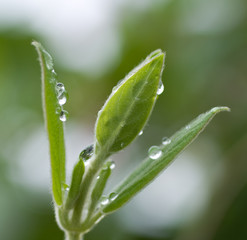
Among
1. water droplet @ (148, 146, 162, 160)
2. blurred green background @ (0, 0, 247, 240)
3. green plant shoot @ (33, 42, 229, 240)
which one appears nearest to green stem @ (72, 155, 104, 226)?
green plant shoot @ (33, 42, 229, 240)

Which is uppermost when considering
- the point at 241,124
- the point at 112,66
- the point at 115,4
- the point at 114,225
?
the point at 115,4

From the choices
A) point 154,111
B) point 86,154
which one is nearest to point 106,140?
point 86,154

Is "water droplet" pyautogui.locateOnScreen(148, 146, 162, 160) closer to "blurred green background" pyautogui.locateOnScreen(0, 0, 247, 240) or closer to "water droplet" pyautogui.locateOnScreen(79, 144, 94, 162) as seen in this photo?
"water droplet" pyautogui.locateOnScreen(79, 144, 94, 162)

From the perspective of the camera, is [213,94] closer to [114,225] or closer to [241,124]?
[241,124]

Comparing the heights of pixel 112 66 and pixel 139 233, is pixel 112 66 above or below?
above

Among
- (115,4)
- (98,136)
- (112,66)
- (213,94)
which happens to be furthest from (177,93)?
(98,136)

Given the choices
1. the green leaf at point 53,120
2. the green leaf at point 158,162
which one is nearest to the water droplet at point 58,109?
the green leaf at point 53,120
